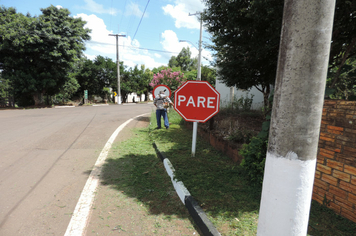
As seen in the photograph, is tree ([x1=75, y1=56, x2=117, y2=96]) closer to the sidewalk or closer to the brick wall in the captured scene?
the sidewalk

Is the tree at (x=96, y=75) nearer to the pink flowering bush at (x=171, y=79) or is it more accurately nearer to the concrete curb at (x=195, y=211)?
the pink flowering bush at (x=171, y=79)

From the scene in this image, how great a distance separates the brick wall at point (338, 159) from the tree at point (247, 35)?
9.11 feet

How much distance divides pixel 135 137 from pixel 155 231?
5.23 meters

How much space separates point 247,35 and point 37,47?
71.9ft

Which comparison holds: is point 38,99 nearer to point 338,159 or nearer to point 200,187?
point 200,187

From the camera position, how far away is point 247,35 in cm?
595

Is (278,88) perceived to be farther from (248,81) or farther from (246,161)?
(248,81)

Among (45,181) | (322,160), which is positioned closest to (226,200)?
(322,160)

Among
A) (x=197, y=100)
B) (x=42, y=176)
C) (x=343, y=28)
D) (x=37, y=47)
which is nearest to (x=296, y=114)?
(x=197, y=100)

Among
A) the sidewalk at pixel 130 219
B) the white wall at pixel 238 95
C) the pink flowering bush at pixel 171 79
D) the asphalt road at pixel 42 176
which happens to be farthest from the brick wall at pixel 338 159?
the pink flowering bush at pixel 171 79

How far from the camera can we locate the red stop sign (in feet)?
15.6

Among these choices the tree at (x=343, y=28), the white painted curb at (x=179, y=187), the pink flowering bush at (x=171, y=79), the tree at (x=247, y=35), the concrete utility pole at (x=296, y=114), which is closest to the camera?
the concrete utility pole at (x=296, y=114)

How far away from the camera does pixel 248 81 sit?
753 centimetres

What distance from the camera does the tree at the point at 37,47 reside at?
65.1 feet
